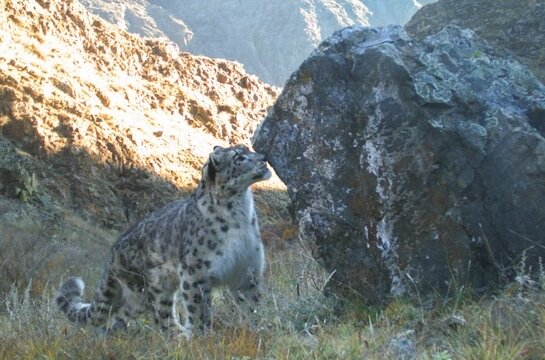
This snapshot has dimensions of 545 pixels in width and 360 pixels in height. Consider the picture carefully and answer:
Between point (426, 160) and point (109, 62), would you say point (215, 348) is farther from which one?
point (109, 62)

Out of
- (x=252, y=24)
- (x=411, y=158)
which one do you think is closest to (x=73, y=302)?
(x=411, y=158)

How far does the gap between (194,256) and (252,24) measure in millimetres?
147945

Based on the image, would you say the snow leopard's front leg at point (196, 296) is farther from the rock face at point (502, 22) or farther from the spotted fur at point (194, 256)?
the rock face at point (502, 22)

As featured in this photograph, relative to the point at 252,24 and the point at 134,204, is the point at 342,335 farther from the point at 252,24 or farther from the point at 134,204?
the point at 252,24

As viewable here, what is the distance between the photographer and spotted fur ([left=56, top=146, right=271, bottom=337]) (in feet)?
22.5

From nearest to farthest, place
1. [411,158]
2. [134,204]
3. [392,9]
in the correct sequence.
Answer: [411,158], [134,204], [392,9]

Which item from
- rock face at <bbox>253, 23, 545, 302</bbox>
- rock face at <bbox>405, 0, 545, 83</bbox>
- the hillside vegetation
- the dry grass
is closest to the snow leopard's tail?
the hillside vegetation

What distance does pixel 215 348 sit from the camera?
4.80m

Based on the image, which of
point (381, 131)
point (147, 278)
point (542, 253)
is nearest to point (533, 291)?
point (542, 253)

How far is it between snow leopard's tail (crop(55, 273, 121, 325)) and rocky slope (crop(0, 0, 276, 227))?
766 inches

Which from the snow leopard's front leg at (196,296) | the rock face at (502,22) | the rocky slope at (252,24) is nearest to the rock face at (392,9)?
the rocky slope at (252,24)

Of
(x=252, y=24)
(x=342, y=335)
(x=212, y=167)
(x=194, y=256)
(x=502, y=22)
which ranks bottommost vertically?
(x=194, y=256)

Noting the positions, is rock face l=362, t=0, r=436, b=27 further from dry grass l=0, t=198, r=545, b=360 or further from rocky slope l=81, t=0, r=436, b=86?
dry grass l=0, t=198, r=545, b=360

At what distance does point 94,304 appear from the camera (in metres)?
7.86
